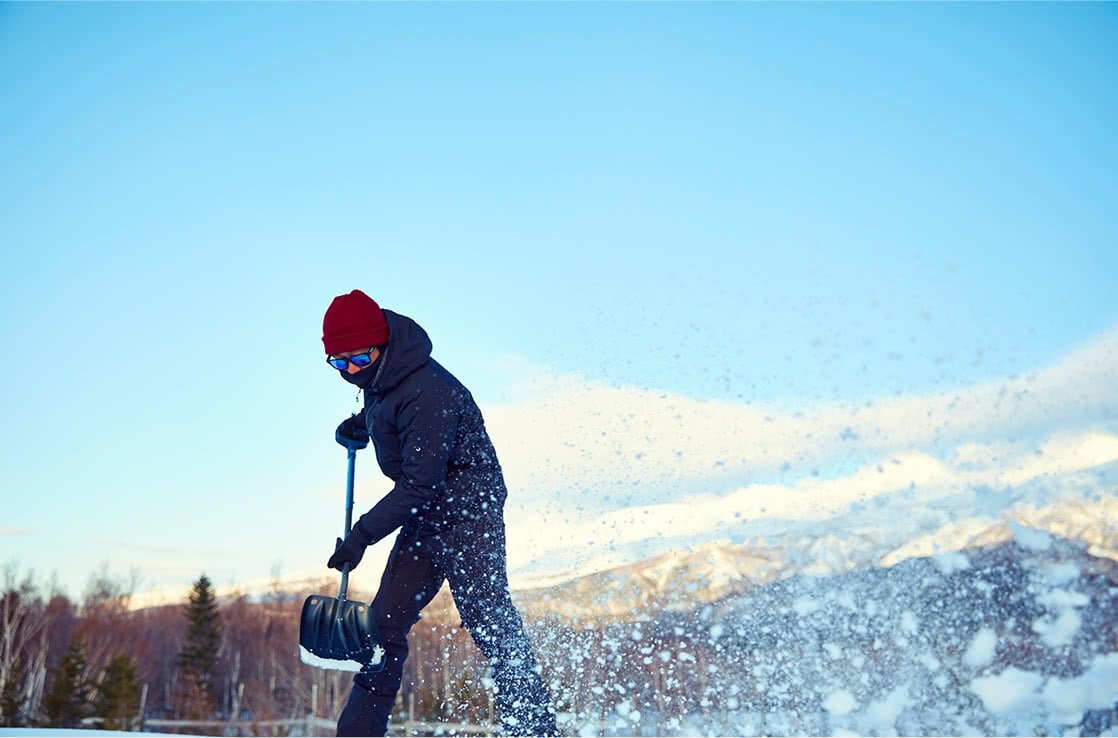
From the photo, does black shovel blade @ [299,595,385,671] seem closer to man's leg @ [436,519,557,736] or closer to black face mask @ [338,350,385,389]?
man's leg @ [436,519,557,736]

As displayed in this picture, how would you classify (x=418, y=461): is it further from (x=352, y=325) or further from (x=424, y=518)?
(x=352, y=325)

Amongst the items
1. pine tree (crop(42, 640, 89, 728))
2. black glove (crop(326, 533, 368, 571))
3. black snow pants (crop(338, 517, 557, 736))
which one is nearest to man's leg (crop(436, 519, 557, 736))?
black snow pants (crop(338, 517, 557, 736))

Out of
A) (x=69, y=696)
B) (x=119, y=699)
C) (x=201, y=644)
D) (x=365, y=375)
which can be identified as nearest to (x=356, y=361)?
(x=365, y=375)

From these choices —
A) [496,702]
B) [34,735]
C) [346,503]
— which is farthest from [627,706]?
[34,735]

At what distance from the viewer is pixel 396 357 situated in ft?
12.2

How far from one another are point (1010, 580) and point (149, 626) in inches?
3020

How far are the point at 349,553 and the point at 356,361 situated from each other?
29.2 inches

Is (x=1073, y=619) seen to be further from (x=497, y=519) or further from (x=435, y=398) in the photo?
(x=435, y=398)

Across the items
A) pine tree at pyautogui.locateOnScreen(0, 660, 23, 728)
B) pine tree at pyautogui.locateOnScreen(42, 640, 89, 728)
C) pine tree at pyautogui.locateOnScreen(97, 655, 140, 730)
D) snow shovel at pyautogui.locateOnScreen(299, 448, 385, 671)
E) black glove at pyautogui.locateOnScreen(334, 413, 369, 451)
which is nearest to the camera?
snow shovel at pyautogui.locateOnScreen(299, 448, 385, 671)

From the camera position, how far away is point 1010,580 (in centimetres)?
371

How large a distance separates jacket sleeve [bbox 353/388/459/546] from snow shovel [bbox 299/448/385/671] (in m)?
0.22

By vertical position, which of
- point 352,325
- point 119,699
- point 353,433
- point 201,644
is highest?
point 201,644

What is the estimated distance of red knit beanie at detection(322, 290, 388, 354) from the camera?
3689 millimetres

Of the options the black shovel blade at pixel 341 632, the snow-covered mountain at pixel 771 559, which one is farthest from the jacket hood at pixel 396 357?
the snow-covered mountain at pixel 771 559
